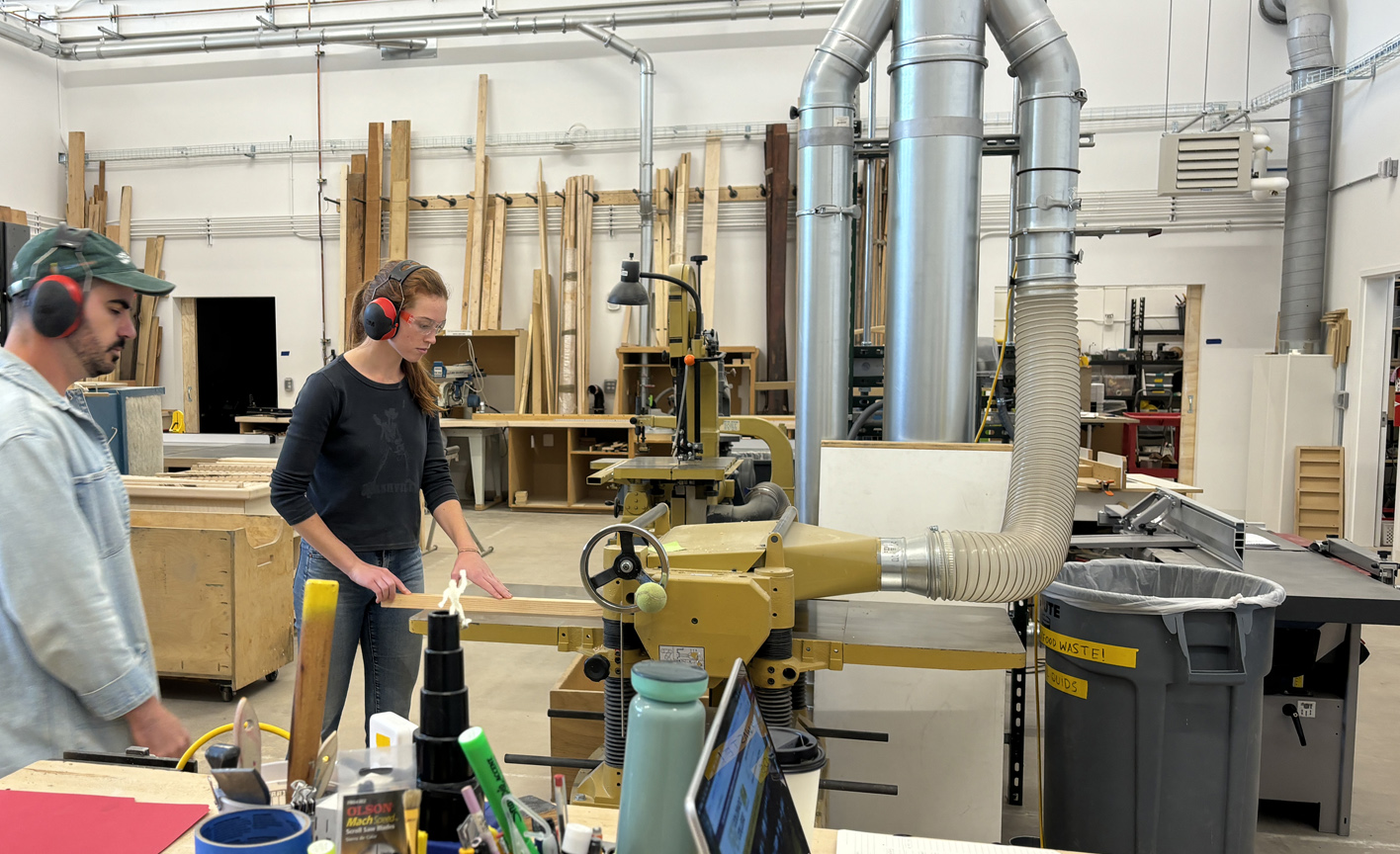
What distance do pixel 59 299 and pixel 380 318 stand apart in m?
0.60

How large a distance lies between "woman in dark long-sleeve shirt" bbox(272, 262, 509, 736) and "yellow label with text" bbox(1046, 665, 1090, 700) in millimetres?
1194

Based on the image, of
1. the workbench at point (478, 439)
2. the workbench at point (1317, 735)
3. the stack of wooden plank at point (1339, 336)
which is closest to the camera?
the workbench at point (1317, 735)

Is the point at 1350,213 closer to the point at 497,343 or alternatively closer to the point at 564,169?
the point at 564,169

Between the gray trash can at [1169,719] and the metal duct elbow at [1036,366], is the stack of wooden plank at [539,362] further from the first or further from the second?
the gray trash can at [1169,719]

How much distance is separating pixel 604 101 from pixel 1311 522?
6.26 m

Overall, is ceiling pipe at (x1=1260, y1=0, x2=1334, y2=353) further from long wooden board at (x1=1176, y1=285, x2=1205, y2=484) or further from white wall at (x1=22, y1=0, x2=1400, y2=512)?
long wooden board at (x1=1176, y1=285, x2=1205, y2=484)


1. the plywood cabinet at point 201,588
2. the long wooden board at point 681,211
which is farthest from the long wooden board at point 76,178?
the plywood cabinet at point 201,588

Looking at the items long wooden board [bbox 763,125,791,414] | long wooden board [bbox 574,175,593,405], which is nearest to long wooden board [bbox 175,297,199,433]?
long wooden board [bbox 574,175,593,405]

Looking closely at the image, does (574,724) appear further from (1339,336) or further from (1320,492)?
(1339,336)

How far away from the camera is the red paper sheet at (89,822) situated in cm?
91

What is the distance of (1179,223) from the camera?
6.59 m

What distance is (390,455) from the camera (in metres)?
1.81

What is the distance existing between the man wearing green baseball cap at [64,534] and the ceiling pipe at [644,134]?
5929 mm

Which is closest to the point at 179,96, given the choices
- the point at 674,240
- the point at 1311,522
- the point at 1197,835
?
the point at 674,240
